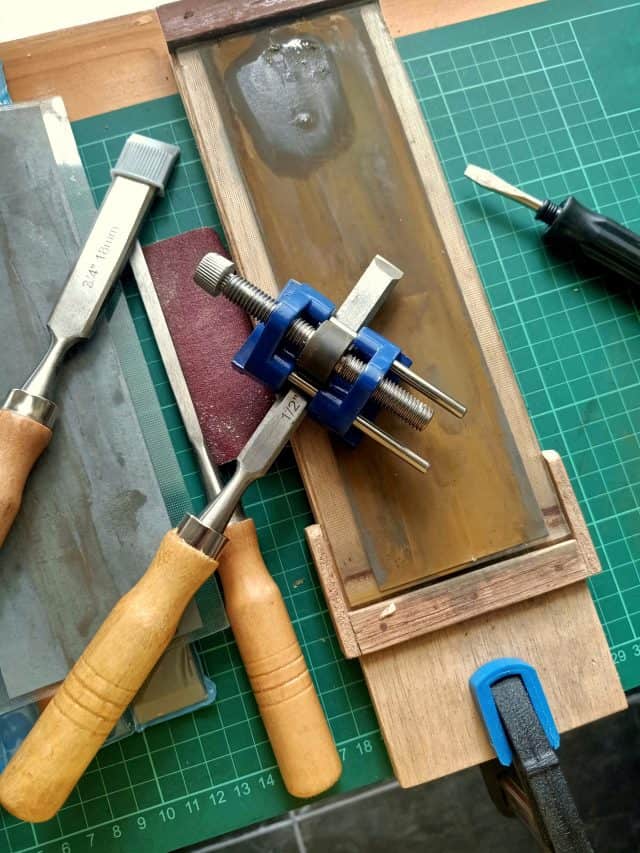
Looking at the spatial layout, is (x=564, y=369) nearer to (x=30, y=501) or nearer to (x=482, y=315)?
(x=482, y=315)

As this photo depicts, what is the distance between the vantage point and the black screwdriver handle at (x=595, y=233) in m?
0.99

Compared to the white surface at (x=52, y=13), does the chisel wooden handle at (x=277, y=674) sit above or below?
below

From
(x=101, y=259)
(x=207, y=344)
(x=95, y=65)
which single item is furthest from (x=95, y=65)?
(x=207, y=344)

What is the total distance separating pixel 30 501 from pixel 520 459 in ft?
1.99

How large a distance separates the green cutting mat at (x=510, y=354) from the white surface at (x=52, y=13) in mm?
147

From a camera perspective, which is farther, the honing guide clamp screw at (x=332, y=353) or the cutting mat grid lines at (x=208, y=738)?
the cutting mat grid lines at (x=208, y=738)

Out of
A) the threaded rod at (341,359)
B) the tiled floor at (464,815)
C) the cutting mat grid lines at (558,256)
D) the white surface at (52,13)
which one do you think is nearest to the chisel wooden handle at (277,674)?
the threaded rod at (341,359)

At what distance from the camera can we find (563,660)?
907mm

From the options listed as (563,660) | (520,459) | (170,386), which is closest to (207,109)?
(170,386)

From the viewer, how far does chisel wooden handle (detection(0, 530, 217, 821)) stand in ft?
2.56

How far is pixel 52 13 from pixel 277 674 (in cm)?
95

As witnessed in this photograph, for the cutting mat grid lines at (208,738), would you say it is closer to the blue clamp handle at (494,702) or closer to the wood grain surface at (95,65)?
the wood grain surface at (95,65)

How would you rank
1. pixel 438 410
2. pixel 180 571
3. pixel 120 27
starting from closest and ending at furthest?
pixel 180 571 → pixel 438 410 → pixel 120 27

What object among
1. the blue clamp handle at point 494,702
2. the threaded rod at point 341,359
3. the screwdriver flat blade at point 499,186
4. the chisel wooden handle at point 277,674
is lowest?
the blue clamp handle at point 494,702
